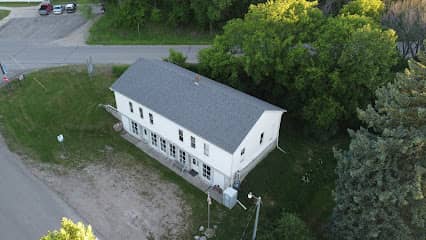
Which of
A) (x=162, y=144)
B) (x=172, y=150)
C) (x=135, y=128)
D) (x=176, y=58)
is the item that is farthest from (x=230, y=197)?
(x=176, y=58)

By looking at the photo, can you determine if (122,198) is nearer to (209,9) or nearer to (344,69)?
(344,69)

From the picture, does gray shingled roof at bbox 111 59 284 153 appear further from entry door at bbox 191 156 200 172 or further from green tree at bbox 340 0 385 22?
green tree at bbox 340 0 385 22

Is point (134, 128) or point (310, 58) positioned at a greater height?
point (310, 58)

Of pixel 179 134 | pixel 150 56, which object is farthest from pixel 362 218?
pixel 150 56

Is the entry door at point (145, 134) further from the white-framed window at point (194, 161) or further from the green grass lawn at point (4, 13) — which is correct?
the green grass lawn at point (4, 13)

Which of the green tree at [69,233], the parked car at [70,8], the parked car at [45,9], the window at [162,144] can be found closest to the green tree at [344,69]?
the window at [162,144]

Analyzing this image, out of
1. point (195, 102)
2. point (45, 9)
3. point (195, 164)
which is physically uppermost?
point (195, 102)

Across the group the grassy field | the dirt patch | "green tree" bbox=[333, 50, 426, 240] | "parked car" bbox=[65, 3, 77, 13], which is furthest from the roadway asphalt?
"green tree" bbox=[333, 50, 426, 240]
